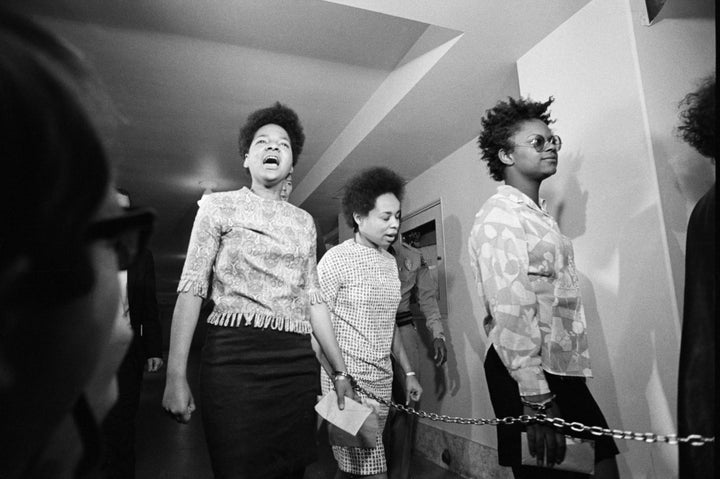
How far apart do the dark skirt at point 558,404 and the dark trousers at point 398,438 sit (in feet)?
2.72

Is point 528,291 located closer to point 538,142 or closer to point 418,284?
point 538,142

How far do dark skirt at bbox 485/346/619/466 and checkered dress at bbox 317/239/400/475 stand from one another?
0.53 metres

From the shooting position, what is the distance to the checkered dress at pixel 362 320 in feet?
4.70

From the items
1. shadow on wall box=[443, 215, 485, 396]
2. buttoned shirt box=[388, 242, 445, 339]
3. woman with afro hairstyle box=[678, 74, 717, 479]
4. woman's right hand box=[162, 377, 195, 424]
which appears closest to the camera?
woman with afro hairstyle box=[678, 74, 717, 479]

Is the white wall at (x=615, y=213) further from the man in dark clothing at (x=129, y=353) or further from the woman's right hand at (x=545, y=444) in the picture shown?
the man in dark clothing at (x=129, y=353)

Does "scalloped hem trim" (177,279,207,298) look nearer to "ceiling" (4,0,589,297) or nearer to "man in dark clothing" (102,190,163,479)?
"ceiling" (4,0,589,297)

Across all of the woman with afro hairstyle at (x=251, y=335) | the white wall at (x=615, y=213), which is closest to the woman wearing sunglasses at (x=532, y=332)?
the white wall at (x=615, y=213)

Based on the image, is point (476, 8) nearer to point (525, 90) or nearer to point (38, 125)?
point (525, 90)

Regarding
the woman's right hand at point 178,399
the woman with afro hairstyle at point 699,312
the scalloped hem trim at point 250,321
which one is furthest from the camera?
the scalloped hem trim at point 250,321

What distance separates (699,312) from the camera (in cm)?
26

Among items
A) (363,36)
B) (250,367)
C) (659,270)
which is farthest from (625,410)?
(363,36)

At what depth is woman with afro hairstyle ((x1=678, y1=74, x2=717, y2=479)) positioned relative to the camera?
24 cm

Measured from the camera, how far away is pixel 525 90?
1.73m

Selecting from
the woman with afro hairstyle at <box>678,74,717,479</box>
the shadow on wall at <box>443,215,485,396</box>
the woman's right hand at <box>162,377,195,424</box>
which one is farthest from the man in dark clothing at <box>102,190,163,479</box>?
the shadow on wall at <box>443,215,485,396</box>
